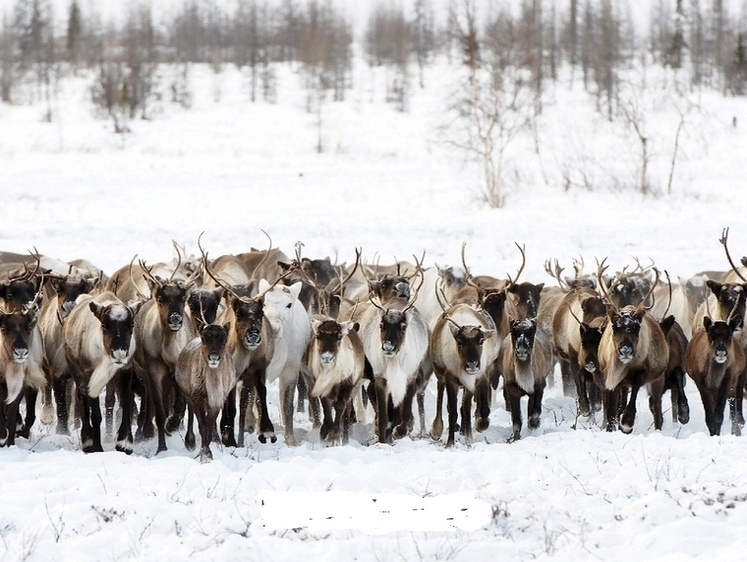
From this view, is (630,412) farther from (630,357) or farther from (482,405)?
(482,405)

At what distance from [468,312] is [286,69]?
73.8 meters

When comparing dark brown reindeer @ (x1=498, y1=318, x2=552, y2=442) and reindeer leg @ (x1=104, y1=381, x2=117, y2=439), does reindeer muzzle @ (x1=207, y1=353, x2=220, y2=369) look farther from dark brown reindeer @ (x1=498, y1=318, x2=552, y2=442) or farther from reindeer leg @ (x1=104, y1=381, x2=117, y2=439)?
dark brown reindeer @ (x1=498, y1=318, x2=552, y2=442)

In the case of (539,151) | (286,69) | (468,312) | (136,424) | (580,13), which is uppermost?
(580,13)

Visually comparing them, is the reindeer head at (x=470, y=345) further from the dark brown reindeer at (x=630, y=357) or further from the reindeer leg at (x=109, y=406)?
the reindeer leg at (x=109, y=406)

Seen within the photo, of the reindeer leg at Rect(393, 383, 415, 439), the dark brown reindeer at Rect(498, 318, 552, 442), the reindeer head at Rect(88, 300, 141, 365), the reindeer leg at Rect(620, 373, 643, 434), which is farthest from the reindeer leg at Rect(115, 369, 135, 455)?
the reindeer leg at Rect(620, 373, 643, 434)

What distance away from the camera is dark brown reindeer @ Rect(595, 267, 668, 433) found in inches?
439

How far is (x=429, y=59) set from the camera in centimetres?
8944

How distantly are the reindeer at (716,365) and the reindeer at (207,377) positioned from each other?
535cm

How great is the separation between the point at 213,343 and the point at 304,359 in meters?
2.16

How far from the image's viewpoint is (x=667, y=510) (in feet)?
23.5

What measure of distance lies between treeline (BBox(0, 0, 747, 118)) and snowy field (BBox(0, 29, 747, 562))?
2746 mm

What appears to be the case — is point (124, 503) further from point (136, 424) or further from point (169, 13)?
point (169, 13)

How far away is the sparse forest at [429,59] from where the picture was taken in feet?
140

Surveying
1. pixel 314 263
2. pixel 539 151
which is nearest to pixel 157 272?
pixel 314 263
